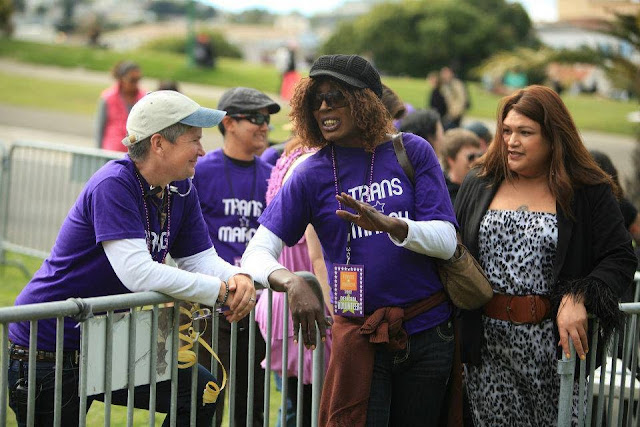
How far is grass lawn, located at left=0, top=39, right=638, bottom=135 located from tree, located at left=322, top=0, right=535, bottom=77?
411 inches

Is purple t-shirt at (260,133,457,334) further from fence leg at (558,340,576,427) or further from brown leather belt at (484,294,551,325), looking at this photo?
fence leg at (558,340,576,427)

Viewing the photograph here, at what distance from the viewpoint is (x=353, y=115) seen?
4031 mm

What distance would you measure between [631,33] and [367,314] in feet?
30.7

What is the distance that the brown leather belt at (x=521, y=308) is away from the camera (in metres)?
4.34

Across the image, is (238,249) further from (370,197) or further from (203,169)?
(370,197)

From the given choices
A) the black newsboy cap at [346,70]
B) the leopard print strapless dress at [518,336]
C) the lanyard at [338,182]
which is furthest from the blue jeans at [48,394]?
the leopard print strapless dress at [518,336]

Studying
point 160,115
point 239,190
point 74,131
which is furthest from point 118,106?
point 74,131

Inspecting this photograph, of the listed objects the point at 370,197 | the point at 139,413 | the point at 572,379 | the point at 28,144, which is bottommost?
the point at 139,413

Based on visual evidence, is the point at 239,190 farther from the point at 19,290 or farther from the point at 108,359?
the point at 19,290

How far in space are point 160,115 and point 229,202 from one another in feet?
5.27

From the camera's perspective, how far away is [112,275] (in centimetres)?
390

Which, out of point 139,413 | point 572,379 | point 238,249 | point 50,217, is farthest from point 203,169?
point 50,217

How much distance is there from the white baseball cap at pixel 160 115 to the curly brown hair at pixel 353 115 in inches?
16.0

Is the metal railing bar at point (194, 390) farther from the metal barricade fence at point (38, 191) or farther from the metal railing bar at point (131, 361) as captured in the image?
the metal barricade fence at point (38, 191)
